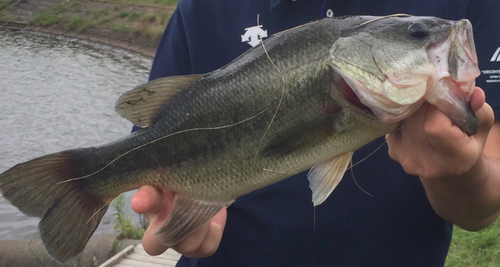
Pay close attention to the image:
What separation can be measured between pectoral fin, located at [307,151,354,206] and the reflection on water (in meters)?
7.82

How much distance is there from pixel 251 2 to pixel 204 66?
38 cm

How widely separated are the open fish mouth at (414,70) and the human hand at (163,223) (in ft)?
2.70

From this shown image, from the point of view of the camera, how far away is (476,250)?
5488mm

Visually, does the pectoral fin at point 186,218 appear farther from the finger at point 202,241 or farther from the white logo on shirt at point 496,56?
the white logo on shirt at point 496,56

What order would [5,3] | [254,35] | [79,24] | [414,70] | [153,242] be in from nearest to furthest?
[414,70] → [153,242] → [254,35] → [79,24] → [5,3]

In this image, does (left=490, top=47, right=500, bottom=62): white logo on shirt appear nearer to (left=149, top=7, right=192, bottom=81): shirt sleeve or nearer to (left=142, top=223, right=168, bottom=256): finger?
(left=149, top=7, right=192, bottom=81): shirt sleeve

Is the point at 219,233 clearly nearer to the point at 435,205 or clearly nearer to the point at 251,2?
the point at 435,205

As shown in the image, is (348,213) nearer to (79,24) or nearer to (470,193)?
(470,193)

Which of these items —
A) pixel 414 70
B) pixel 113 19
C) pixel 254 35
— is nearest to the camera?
pixel 414 70

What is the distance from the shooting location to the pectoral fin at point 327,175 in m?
2.12

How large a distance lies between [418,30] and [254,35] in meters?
0.93

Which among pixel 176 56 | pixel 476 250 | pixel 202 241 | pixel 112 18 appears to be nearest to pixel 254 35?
pixel 176 56

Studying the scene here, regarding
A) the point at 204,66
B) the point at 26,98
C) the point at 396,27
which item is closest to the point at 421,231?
the point at 396,27

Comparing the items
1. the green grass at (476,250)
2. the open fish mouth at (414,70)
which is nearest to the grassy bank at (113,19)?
the green grass at (476,250)
